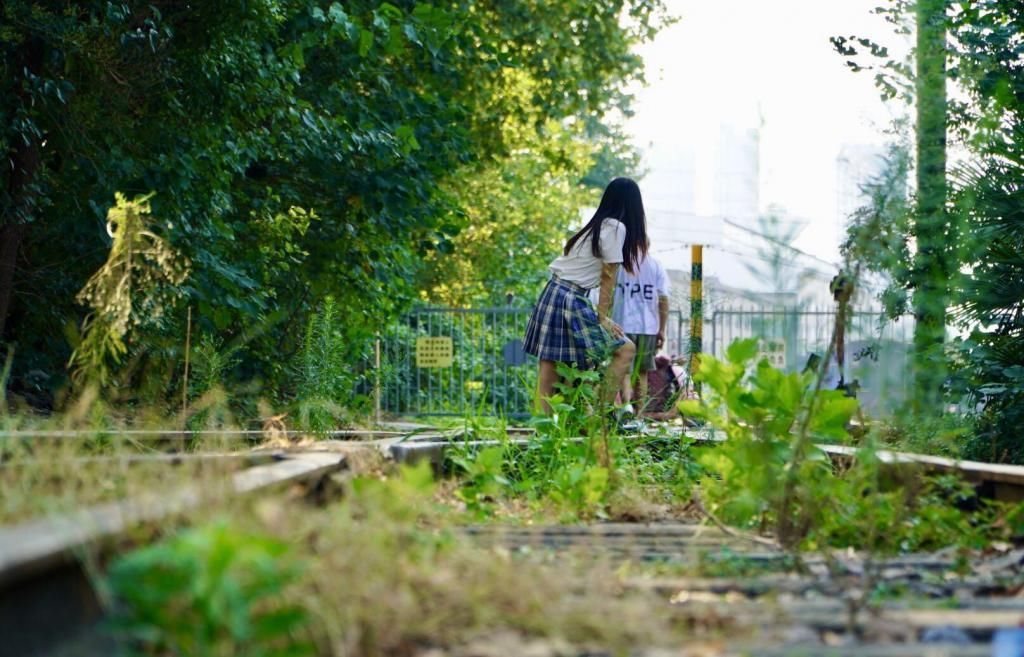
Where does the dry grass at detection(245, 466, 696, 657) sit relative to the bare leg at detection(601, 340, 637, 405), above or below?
below

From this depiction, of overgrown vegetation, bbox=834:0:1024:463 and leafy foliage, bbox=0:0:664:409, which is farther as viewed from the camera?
leafy foliage, bbox=0:0:664:409

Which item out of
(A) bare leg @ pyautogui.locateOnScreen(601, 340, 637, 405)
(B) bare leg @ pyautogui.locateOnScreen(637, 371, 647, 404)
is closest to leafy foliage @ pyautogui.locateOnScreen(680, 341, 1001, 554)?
(A) bare leg @ pyautogui.locateOnScreen(601, 340, 637, 405)

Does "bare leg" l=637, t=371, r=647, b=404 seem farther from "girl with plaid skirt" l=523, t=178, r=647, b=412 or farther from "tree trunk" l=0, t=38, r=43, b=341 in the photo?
"tree trunk" l=0, t=38, r=43, b=341

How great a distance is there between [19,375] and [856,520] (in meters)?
6.00

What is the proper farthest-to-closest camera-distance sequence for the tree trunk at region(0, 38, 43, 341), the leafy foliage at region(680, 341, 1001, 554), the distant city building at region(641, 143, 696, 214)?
the distant city building at region(641, 143, 696, 214)
the tree trunk at region(0, 38, 43, 341)
the leafy foliage at region(680, 341, 1001, 554)

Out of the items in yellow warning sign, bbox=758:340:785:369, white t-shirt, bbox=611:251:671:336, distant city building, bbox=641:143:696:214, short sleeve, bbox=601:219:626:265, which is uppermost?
distant city building, bbox=641:143:696:214

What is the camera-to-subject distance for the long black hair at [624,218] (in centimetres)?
854

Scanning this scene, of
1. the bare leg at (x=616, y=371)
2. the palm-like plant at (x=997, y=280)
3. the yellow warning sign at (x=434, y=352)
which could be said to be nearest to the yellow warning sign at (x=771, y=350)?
the bare leg at (x=616, y=371)

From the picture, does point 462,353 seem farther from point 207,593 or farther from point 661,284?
point 207,593

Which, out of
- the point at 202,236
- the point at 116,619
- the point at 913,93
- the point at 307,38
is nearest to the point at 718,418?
the point at 913,93

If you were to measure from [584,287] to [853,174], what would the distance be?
12.4 feet

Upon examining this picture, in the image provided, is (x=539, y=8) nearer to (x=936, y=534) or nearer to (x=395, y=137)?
(x=395, y=137)

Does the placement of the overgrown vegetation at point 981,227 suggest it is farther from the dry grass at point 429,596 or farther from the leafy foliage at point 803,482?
the dry grass at point 429,596

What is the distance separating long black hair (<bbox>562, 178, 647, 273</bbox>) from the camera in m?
8.54
